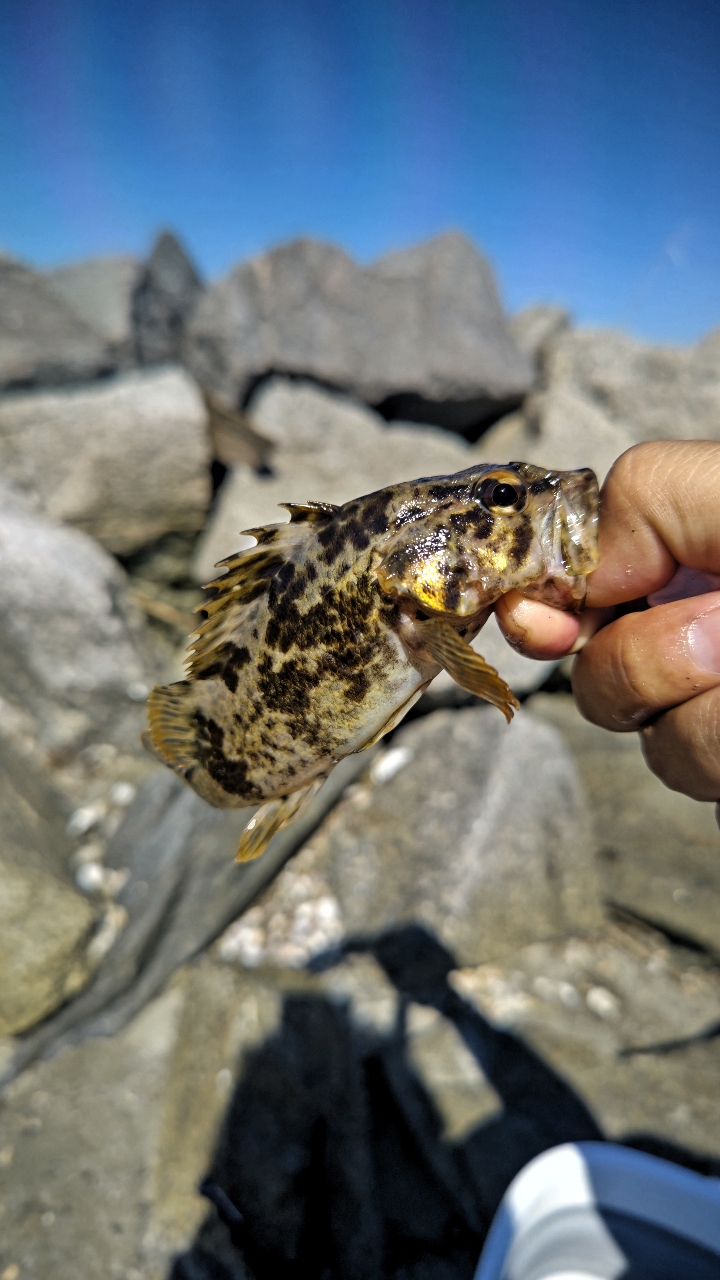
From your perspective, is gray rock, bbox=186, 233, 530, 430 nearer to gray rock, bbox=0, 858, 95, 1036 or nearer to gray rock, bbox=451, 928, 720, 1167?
gray rock, bbox=0, 858, 95, 1036

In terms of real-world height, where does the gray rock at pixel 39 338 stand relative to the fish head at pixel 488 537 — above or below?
above

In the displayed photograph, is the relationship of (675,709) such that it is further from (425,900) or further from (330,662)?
(425,900)

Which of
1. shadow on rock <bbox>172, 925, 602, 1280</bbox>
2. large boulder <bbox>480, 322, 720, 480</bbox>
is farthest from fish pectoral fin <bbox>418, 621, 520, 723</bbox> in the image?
large boulder <bbox>480, 322, 720, 480</bbox>

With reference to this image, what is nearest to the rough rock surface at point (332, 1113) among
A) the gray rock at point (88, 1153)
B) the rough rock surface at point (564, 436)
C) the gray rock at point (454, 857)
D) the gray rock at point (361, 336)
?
the gray rock at point (88, 1153)

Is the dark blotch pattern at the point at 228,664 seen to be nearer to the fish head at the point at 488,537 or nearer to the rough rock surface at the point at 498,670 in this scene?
the fish head at the point at 488,537

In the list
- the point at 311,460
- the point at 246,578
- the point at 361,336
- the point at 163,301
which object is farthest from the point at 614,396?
the point at 246,578

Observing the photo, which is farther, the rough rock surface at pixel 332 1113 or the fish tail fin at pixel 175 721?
the rough rock surface at pixel 332 1113
